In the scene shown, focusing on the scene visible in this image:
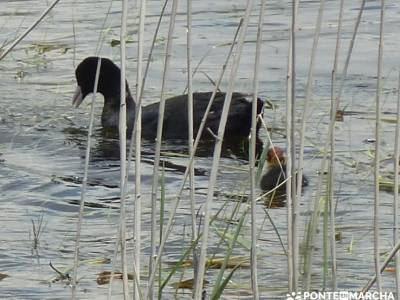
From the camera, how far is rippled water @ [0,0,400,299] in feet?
19.6

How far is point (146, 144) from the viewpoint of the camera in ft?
31.3

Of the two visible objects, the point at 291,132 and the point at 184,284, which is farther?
the point at 184,284

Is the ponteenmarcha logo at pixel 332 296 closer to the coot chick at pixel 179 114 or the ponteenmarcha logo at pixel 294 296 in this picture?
the ponteenmarcha logo at pixel 294 296

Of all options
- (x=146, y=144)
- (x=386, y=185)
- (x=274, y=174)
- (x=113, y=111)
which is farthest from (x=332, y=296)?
(x=113, y=111)

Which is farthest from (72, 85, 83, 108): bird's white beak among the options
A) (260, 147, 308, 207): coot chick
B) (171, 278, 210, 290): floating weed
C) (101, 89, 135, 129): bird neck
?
(171, 278, 210, 290): floating weed

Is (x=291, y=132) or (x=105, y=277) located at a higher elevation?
(x=291, y=132)

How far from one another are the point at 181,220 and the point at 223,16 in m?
6.49

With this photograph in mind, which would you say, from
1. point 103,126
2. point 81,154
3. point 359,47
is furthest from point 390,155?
point 359,47

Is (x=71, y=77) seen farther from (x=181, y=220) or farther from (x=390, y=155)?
(x=181, y=220)

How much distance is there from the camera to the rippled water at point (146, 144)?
5961mm

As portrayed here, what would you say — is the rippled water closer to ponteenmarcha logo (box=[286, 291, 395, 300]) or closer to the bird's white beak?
the bird's white beak

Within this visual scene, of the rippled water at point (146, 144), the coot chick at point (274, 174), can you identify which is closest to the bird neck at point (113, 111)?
the rippled water at point (146, 144)

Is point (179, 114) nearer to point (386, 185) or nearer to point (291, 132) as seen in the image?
point (386, 185)

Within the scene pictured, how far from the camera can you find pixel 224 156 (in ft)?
29.6
